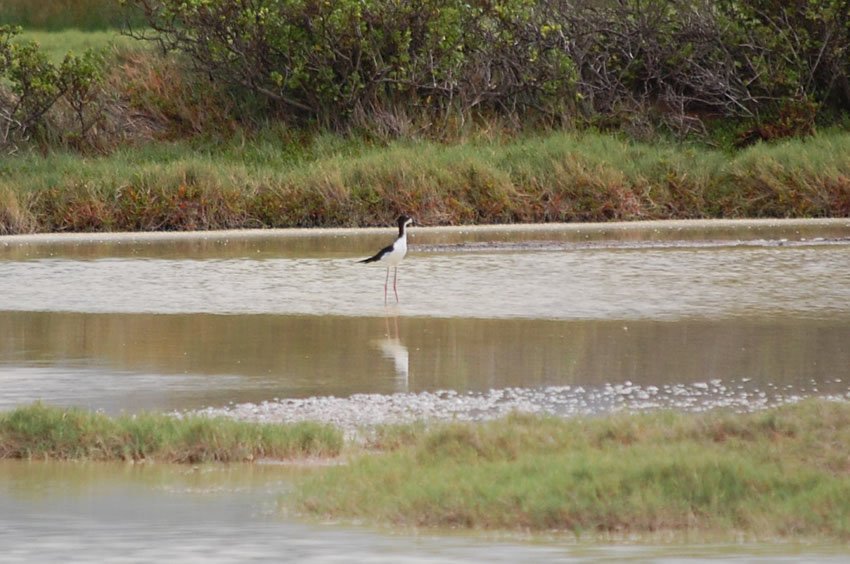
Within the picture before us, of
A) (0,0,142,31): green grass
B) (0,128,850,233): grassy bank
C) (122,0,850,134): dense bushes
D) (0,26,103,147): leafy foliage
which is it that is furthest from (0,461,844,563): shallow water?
(0,0,142,31): green grass

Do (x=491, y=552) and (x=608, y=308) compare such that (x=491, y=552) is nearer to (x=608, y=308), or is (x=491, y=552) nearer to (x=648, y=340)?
(x=648, y=340)

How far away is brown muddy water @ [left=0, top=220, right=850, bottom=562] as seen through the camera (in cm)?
716

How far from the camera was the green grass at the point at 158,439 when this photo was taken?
8766 millimetres

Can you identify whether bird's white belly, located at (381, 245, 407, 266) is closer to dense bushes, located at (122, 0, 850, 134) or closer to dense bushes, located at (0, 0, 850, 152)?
dense bushes, located at (0, 0, 850, 152)

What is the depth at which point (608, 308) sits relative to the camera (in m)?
15.7

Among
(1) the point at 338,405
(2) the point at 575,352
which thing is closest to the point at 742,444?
(1) the point at 338,405

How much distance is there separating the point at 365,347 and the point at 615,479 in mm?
6301

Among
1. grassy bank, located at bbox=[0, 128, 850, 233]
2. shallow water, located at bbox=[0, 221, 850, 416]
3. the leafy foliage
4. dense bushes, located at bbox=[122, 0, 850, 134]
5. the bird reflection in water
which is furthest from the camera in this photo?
dense bushes, located at bbox=[122, 0, 850, 134]

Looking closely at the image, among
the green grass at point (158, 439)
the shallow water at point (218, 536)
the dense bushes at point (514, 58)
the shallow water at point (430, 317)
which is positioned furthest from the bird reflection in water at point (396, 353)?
the dense bushes at point (514, 58)

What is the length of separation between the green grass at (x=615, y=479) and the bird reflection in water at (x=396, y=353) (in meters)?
2.80

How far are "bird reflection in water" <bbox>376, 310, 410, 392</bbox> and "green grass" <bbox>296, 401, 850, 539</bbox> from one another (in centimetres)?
280

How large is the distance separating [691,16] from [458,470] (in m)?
25.8

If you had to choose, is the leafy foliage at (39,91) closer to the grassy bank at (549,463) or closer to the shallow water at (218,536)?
the grassy bank at (549,463)

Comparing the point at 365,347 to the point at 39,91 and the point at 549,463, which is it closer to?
the point at 549,463
